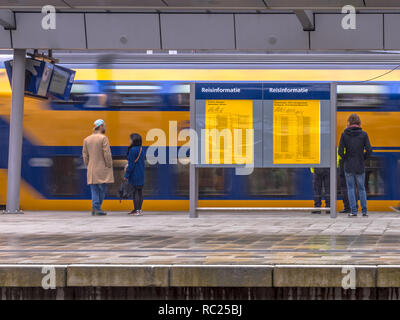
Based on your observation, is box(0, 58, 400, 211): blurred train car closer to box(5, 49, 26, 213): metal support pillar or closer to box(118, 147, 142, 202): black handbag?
box(118, 147, 142, 202): black handbag

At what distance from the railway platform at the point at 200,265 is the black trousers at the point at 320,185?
15.2 feet

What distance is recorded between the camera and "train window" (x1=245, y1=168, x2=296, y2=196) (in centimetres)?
1493

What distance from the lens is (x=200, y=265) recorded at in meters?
6.25

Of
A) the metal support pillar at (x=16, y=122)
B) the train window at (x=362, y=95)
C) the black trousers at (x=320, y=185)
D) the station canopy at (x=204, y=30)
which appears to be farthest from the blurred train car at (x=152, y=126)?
the station canopy at (x=204, y=30)

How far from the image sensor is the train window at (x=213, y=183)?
14977 mm

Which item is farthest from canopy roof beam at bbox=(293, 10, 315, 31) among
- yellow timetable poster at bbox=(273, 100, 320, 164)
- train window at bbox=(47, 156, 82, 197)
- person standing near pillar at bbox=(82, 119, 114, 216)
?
train window at bbox=(47, 156, 82, 197)

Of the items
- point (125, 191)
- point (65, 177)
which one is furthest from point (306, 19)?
point (65, 177)

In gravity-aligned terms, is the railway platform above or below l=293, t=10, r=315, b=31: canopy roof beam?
below

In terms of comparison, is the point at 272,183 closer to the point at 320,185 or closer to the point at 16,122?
the point at 320,185

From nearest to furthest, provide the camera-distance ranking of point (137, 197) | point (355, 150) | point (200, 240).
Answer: point (200, 240)
point (355, 150)
point (137, 197)

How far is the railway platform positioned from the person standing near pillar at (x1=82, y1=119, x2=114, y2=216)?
4.04m

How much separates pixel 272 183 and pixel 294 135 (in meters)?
3.00
